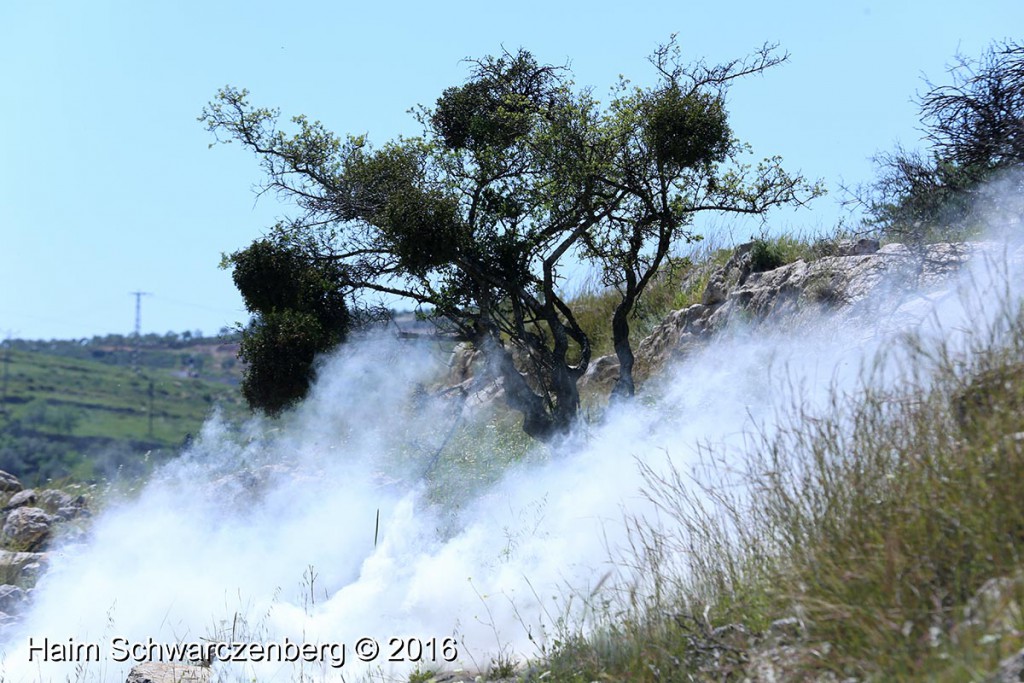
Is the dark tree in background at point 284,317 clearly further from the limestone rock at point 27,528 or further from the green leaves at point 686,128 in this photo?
the green leaves at point 686,128

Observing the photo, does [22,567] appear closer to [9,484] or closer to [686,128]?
[9,484]

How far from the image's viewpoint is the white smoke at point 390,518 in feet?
30.0

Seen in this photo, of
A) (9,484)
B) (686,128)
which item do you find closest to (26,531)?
(9,484)

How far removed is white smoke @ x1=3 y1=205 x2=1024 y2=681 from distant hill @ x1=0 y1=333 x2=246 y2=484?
3813 centimetres

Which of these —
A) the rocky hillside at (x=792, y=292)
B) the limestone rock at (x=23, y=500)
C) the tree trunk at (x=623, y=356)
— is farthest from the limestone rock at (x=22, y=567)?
the tree trunk at (x=623, y=356)

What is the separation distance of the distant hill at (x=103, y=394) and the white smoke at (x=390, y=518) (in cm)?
3813

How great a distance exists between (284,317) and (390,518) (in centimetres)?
289

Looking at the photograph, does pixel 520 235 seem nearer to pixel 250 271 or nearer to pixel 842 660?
pixel 250 271

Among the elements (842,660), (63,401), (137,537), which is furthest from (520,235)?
(63,401)

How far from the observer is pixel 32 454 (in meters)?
60.5

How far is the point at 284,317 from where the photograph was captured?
45.9ft

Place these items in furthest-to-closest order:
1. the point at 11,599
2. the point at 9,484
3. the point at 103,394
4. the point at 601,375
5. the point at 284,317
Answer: the point at 103,394 < the point at 9,484 < the point at 601,375 < the point at 284,317 < the point at 11,599

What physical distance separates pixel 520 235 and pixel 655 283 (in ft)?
15.0

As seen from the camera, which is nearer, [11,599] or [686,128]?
[686,128]
